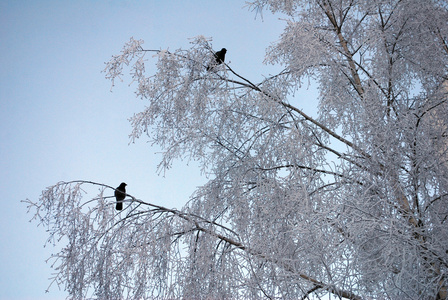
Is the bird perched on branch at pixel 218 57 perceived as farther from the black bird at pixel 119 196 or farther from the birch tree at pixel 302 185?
the black bird at pixel 119 196

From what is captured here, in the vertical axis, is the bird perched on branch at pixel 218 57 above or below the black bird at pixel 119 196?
above

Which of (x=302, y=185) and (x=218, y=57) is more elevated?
(x=218, y=57)

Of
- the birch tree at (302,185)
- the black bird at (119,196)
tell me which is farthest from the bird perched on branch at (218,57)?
the black bird at (119,196)

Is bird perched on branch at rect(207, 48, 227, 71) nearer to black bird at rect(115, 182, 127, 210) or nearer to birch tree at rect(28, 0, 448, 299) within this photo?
birch tree at rect(28, 0, 448, 299)

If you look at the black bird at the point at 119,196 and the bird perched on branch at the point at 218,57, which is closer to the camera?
the black bird at the point at 119,196

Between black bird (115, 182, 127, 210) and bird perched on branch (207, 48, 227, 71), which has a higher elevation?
bird perched on branch (207, 48, 227, 71)

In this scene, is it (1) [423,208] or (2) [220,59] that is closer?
(1) [423,208]

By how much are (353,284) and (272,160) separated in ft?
3.29

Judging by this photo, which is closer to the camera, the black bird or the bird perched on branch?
the black bird

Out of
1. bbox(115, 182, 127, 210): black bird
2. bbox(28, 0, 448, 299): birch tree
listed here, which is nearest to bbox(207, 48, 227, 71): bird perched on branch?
bbox(28, 0, 448, 299): birch tree

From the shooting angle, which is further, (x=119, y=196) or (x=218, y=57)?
(x=218, y=57)

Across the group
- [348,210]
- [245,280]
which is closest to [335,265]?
[348,210]

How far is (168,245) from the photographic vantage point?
97.8 inches

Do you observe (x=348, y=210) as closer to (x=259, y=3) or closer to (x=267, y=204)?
(x=267, y=204)
